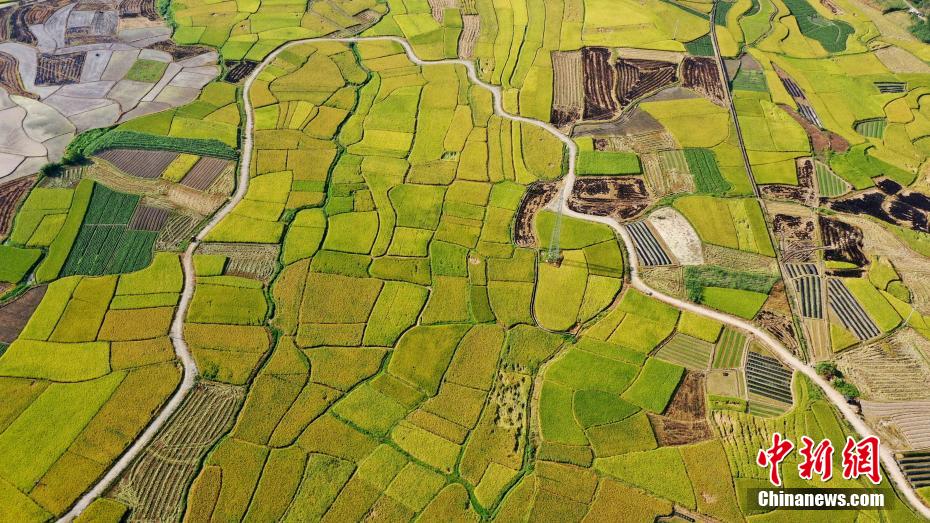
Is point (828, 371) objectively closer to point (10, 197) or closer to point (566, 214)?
point (566, 214)

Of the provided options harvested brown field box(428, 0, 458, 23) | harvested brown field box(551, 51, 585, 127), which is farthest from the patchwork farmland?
harvested brown field box(428, 0, 458, 23)

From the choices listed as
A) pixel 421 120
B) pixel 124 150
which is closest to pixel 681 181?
pixel 421 120

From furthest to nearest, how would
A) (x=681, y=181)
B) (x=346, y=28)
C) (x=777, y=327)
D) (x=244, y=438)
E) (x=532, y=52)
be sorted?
(x=346, y=28) < (x=532, y=52) < (x=681, y=181) < (x=777, y=327) < (x=244, y=438)

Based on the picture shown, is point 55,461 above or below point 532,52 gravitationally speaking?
below

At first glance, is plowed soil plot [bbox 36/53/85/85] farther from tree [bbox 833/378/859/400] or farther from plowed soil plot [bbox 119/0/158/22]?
tree [bbox 833/378/859/400]

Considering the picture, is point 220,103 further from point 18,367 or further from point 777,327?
point 777,327

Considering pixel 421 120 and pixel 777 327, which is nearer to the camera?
pixel 777 327
